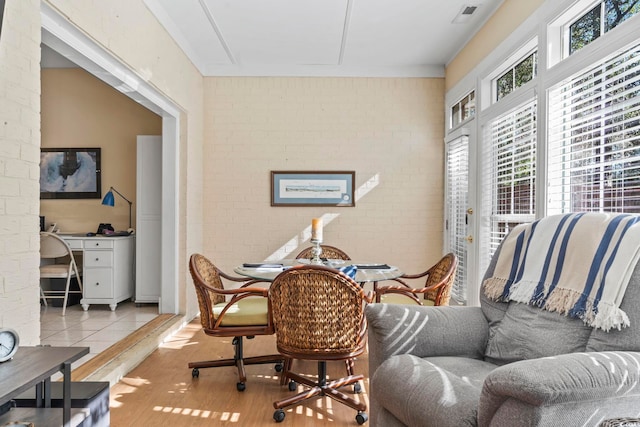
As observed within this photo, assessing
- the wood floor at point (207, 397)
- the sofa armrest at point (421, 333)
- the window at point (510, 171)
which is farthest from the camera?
the window at point (510, 171)

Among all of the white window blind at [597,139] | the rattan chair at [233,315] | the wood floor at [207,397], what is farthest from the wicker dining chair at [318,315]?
the white window blind at [597,139]

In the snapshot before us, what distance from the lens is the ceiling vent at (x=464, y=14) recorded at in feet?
12.3

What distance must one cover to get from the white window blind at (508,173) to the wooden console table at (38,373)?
2865 millimetres

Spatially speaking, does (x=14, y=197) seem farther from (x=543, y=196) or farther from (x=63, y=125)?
(x=63, y=125)

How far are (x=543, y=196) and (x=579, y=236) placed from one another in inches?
41.7

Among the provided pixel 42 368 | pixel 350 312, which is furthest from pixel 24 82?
pixel 350 312

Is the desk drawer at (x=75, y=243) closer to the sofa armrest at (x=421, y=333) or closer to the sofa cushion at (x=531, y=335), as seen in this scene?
the sofa armrest at (x=421, y=333)

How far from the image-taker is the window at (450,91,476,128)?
14.4 ft

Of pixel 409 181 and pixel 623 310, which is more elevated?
pixel 409 181

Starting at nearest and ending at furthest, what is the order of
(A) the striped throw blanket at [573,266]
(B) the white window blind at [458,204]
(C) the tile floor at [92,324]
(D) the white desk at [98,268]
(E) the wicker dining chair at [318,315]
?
(A) the striped throw blanket at [573,266] < (E) the wicker dining chair at [318,315] < (C) the tile floor at [92,324] < (B) the white window blind at [458,204] < (D) the white desk at [98,268]

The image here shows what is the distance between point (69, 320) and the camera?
4.48 metres

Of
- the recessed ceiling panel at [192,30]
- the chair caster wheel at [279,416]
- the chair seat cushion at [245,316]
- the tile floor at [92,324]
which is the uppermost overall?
the recessed ceiling panel at [192,30]

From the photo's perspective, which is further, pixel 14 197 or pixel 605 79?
pixel 605 79

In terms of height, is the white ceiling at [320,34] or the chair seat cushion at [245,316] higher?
the white ceiling at [320,34]
